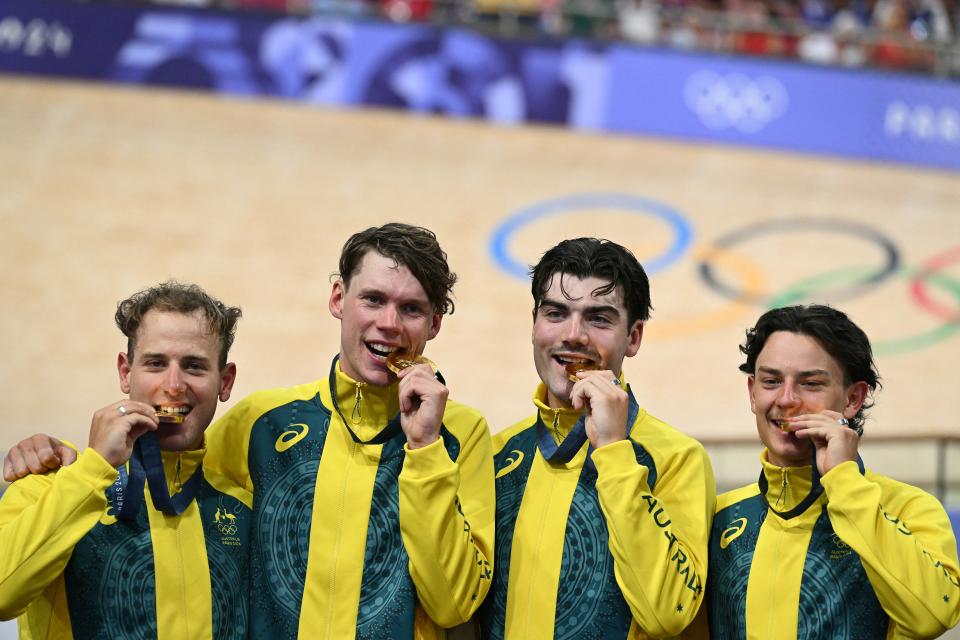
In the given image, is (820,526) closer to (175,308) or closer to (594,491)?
(594,491)

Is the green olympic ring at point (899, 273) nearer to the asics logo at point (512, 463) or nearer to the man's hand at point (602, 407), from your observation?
the asics logo at point (512, 463)

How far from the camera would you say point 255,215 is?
13.4 m

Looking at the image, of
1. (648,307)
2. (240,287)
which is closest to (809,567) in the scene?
(648,307)

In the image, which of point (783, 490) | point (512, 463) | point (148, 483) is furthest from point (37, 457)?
point (783, 490)

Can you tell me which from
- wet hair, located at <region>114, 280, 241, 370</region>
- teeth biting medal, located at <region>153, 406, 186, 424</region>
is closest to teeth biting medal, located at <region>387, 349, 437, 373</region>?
wet hair, located at <region>114, 280, 241, 370</region>

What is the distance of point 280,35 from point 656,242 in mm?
5463

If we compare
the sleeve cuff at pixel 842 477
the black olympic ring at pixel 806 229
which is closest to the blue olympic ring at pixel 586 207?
the black olympic ring at pixel 806 229

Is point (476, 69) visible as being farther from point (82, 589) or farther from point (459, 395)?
point (82, 589)

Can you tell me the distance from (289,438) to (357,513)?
0.33 meters

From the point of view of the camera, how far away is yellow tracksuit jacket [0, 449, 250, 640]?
298 centimetres

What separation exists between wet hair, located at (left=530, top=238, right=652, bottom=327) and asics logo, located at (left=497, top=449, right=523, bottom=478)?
44 centimetres

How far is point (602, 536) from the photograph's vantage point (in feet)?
10.8

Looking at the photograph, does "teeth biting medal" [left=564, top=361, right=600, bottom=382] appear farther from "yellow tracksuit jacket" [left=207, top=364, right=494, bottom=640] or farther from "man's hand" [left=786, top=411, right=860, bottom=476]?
"man's hand" [left=786, top=411, right=860, bottom=476]

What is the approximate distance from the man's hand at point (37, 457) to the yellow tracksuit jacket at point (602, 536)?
1.23 metres
